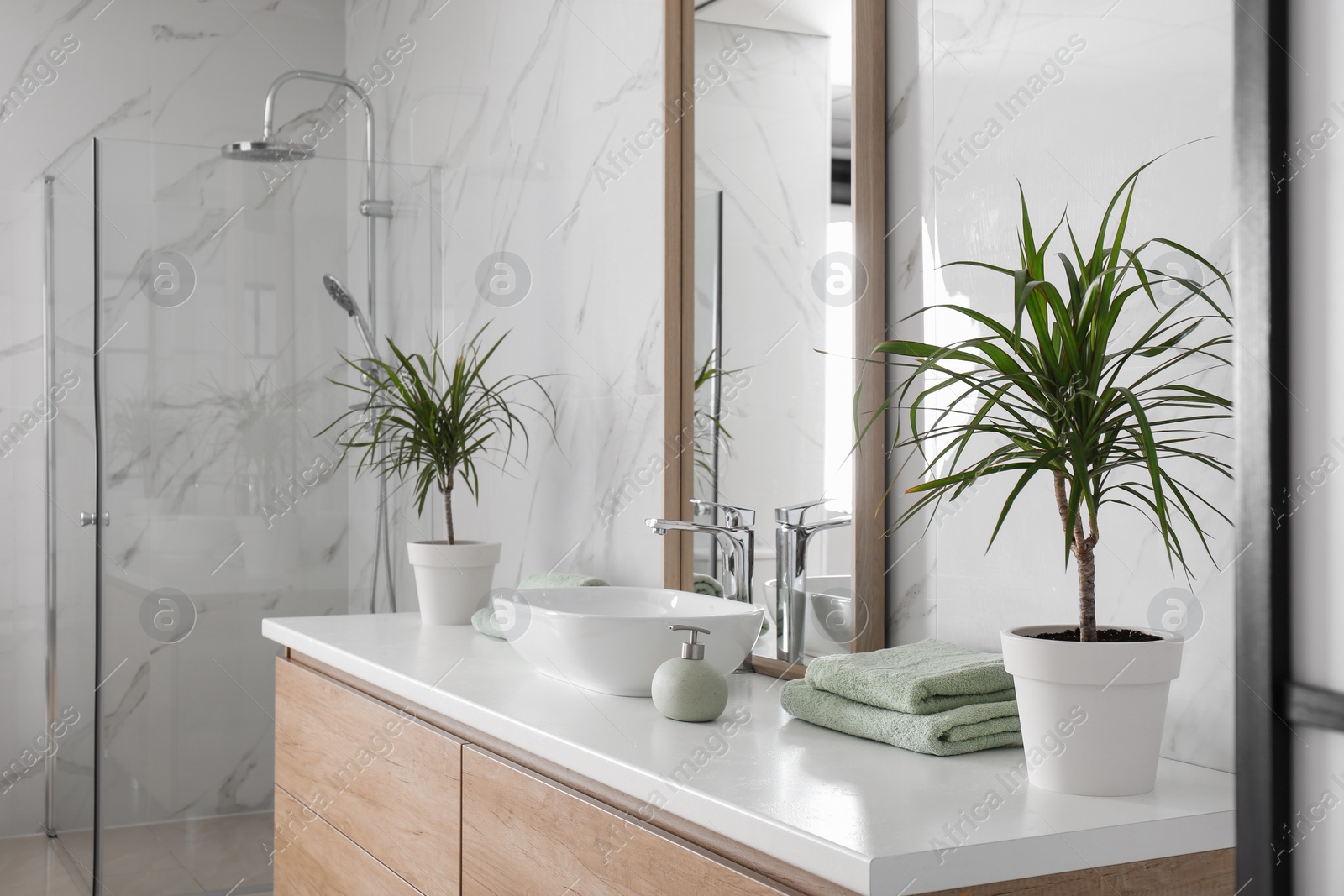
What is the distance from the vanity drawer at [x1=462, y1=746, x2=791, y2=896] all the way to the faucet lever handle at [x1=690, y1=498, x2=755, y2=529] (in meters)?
0.61

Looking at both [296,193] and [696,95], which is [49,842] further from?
[696,95]

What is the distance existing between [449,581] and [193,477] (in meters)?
0.81

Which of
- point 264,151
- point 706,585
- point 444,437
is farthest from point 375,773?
point 264,151

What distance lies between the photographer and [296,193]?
281 cm

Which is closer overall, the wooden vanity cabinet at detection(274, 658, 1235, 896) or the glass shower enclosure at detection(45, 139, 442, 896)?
the wooden vanity cabinet at detection(274, 658, 1235, 896)

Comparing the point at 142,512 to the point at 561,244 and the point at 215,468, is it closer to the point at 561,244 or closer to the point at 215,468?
the point at 215,468

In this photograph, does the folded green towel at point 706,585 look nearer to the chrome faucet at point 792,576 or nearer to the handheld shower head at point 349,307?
the chrome faucet at point 792,576

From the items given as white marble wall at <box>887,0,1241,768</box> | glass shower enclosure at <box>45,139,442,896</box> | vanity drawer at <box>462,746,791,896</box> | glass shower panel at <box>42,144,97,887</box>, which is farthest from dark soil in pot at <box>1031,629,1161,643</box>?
glass shower panel at <box>42,144,97,887</box>

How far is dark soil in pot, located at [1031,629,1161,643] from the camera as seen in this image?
113 centimetres

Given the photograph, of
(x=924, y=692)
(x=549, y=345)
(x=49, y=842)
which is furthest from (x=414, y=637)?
(x=49, y=842)

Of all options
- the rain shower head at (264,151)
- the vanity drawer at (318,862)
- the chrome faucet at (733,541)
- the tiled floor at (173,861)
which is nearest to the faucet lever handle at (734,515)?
the chrome faucet at (733,541)

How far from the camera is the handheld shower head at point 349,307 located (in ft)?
9.33

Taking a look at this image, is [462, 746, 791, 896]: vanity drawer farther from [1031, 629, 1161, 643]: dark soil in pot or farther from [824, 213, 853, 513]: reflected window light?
[824, 213, 853, 513]: reflected window light

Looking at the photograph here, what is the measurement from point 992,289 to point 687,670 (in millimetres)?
604
